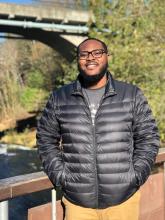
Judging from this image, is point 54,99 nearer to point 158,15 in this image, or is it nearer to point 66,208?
point 66,208

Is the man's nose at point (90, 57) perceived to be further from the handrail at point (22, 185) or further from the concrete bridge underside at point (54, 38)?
the concrete bridge underside at point (54, 38)

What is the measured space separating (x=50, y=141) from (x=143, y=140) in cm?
52

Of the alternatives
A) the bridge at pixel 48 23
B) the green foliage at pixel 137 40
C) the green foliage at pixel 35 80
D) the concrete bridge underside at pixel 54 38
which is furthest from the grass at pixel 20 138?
the green foliage at pixel 137 40

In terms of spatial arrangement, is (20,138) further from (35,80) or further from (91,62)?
(91,62)

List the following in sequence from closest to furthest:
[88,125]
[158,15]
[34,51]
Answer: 1. [88,125]
2. [158,15]
3. [34,51]

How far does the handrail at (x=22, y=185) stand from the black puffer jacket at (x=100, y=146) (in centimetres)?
12

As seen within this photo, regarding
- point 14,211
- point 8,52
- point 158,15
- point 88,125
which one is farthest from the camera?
point 8,52

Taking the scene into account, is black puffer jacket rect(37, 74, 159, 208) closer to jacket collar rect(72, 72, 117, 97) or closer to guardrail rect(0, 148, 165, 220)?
jacket collar rect(72, 72, 117, 97)

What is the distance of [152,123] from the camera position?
2.79 m

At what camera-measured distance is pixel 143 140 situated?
2740 mm

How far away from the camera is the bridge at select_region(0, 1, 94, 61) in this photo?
73.4 feet

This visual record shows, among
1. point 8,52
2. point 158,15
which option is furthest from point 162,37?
point 8,52

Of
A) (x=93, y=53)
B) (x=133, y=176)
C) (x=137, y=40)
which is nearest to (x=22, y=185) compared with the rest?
(x=133, y=176)

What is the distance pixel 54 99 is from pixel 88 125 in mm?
280
